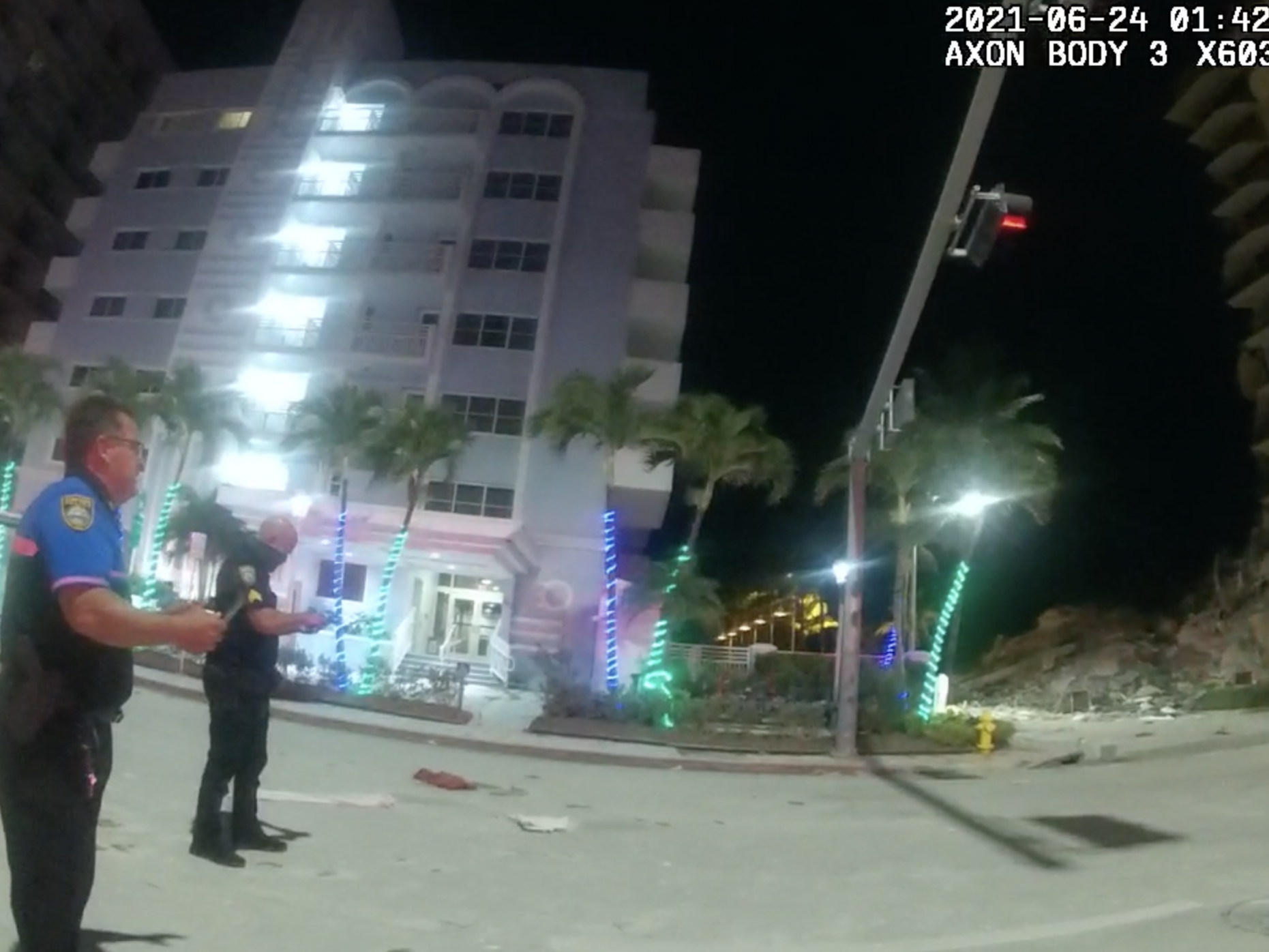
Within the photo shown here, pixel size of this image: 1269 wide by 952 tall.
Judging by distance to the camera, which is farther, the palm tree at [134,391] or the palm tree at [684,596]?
the palm tree at [134,391]

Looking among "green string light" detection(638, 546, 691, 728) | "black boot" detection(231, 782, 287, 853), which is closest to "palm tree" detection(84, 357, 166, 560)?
"green string light" detection(638, 546, 691, 728)

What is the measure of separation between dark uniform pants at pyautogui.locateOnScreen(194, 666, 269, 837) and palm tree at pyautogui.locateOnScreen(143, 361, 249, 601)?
2294 centimetres

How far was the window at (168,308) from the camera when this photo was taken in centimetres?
3400

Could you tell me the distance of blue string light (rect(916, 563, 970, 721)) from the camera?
18.9m

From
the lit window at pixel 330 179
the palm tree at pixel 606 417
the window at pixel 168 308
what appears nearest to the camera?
the palm tree at pixel 606 417

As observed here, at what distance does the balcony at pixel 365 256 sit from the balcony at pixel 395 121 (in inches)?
167

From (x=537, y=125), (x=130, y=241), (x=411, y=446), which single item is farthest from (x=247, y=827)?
(x=130, y=241)

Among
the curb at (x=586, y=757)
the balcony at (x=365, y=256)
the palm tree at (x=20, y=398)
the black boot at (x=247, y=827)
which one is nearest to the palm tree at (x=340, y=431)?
the balcony at (x=365, y=256)

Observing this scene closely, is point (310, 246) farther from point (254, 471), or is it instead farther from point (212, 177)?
point (254, 471)

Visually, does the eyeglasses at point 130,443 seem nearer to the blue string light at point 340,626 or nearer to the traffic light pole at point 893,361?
the traffic light pole at point 893,361

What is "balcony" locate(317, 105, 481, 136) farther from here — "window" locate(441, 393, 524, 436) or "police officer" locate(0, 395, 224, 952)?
"police officer" locate(0, 395, 224, 952)

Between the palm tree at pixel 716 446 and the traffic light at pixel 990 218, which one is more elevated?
the palm tree at pixel 716 446

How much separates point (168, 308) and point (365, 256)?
7.49 metres

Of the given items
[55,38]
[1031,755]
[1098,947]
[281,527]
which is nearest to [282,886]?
[281,527]
